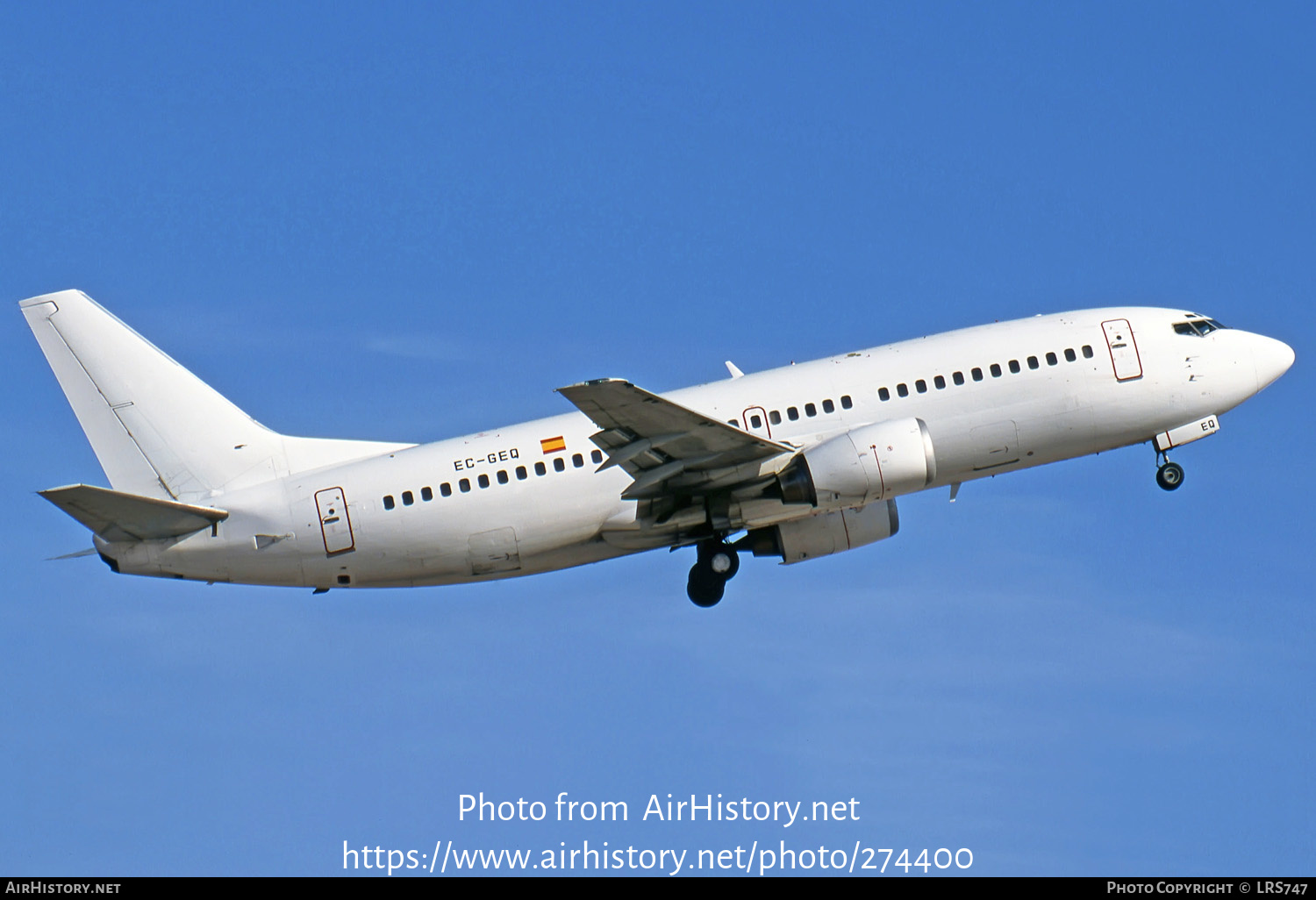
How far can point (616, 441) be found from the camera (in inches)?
1448

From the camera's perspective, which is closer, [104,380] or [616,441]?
[616,441]

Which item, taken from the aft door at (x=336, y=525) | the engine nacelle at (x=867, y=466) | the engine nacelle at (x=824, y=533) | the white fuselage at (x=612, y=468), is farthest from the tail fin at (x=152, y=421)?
the engine nacelle at (x=867, y=466)

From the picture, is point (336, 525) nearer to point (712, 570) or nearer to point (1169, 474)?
point (712, 570)

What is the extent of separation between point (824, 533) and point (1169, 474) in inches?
357

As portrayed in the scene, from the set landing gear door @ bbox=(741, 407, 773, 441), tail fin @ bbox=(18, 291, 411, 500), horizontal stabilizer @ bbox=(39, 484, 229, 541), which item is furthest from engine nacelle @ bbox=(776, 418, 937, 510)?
horizontal stabilizer @ bbox=(39, 484, 229, 541)

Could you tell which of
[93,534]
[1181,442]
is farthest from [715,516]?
[93,534]

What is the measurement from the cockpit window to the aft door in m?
21.4

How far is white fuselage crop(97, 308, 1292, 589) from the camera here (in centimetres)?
3816

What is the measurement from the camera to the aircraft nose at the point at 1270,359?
41.4 m

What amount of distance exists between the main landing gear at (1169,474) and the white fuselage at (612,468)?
133 centimetres

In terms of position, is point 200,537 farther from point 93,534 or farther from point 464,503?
point 464,503

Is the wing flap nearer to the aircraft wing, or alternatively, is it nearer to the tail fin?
the aircraft wing

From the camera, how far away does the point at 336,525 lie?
3816cm

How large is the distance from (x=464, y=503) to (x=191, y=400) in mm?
8224
